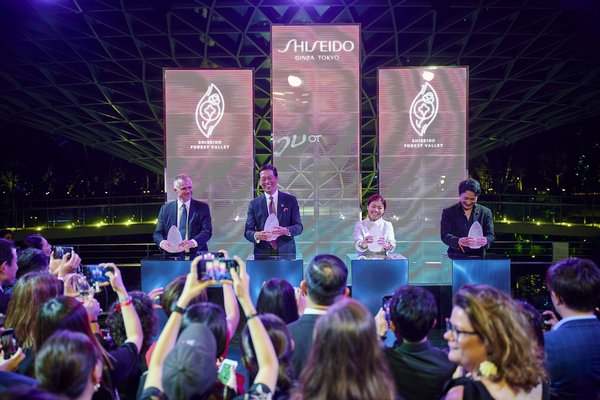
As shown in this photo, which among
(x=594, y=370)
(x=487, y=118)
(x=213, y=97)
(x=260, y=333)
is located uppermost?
(x=487, y=118)

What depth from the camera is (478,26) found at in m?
14.4

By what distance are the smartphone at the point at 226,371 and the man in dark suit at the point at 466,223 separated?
3.67 metres

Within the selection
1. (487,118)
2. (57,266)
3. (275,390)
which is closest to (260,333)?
(275,390)

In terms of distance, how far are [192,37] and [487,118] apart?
14.6 metres

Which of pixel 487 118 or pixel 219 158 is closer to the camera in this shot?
pixel 219 158

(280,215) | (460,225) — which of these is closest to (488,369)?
(460,225)

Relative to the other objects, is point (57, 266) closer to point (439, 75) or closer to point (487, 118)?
point (439, 75)

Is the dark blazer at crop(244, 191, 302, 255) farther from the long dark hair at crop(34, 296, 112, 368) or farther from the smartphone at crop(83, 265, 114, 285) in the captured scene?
the long dark hair at crop(34, 296, 112, 368)

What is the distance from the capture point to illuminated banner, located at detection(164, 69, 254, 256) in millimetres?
7496

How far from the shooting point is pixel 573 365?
97.3 inches

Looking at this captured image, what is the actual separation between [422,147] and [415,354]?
5675mm

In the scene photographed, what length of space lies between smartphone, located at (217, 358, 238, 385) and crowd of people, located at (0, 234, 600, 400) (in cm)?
1

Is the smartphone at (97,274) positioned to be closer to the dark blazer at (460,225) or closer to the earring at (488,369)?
the earring at (488,369)

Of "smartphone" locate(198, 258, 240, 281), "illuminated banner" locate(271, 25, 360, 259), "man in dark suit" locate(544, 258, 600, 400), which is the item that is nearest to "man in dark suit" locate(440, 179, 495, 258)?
"illuminated banner" locate(271, 25, 360, 259)
